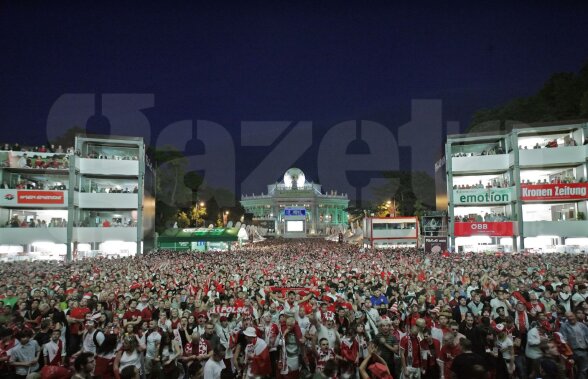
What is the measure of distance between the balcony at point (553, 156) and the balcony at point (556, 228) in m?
5.23

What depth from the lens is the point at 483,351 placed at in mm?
6871

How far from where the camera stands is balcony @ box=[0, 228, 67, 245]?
111ft

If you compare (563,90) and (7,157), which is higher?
(563,90)

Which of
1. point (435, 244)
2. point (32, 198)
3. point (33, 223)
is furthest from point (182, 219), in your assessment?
point (435, 244)

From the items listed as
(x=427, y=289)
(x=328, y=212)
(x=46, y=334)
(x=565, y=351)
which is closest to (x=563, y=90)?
(x=427, y=289)

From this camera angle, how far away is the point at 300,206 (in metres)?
105

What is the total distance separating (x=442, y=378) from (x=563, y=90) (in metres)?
57.3

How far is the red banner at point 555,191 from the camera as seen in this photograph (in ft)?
115

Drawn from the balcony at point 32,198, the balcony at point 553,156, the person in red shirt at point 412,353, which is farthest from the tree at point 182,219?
the person in red shirt at point 412,353

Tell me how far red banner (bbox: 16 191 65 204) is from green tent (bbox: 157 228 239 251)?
10750mm

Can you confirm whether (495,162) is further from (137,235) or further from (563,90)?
(137,235)

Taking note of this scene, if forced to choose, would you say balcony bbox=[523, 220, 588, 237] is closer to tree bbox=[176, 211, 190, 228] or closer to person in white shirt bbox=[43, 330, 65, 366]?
person in white shirt bbox=[43, 330, 65, 366]

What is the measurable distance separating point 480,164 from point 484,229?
20.8 ft

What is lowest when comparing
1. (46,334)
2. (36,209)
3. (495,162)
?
(46,334)
